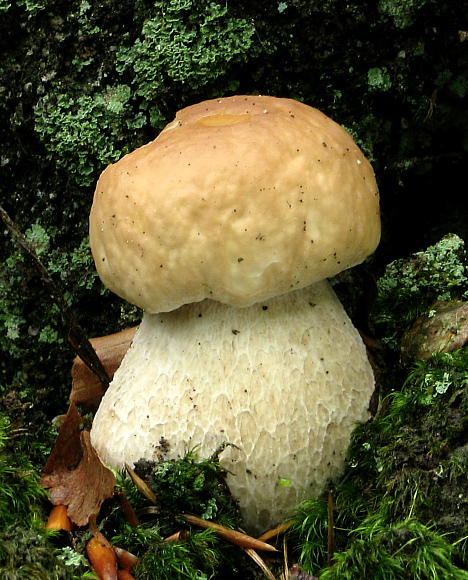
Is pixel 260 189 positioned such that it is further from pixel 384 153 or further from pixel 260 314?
pixel 384 153

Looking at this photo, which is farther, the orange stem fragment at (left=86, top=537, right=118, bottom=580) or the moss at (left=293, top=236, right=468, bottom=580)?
the orange stem fragment at (left=86, top=537, right=118, bottom=580)

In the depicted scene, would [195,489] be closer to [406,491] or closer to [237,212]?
[406,491]

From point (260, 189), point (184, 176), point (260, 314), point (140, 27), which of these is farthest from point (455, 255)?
point (140, 27)

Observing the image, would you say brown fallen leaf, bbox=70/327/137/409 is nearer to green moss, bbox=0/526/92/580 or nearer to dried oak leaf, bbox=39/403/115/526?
dried oak leaf, bbox=39/403/115/526

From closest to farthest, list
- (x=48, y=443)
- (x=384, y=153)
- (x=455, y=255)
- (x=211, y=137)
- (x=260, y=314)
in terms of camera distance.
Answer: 1. (x=211, y=137)
2. (x=260, y=314)
3. (x=48, y=443)
4. (x=455, y=255)
5. (x=384, y=153)

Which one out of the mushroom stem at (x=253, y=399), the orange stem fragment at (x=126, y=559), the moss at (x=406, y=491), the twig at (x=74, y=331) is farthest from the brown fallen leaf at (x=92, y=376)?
the moss at (x=406, y=491)

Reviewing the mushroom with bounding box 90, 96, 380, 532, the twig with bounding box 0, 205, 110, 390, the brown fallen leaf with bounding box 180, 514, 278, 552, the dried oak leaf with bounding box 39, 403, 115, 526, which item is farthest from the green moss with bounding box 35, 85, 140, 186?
the brown fallen leaf with bounding box 180, 514, 278, 552

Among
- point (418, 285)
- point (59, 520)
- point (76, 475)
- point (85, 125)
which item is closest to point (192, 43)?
point (85, 125)
